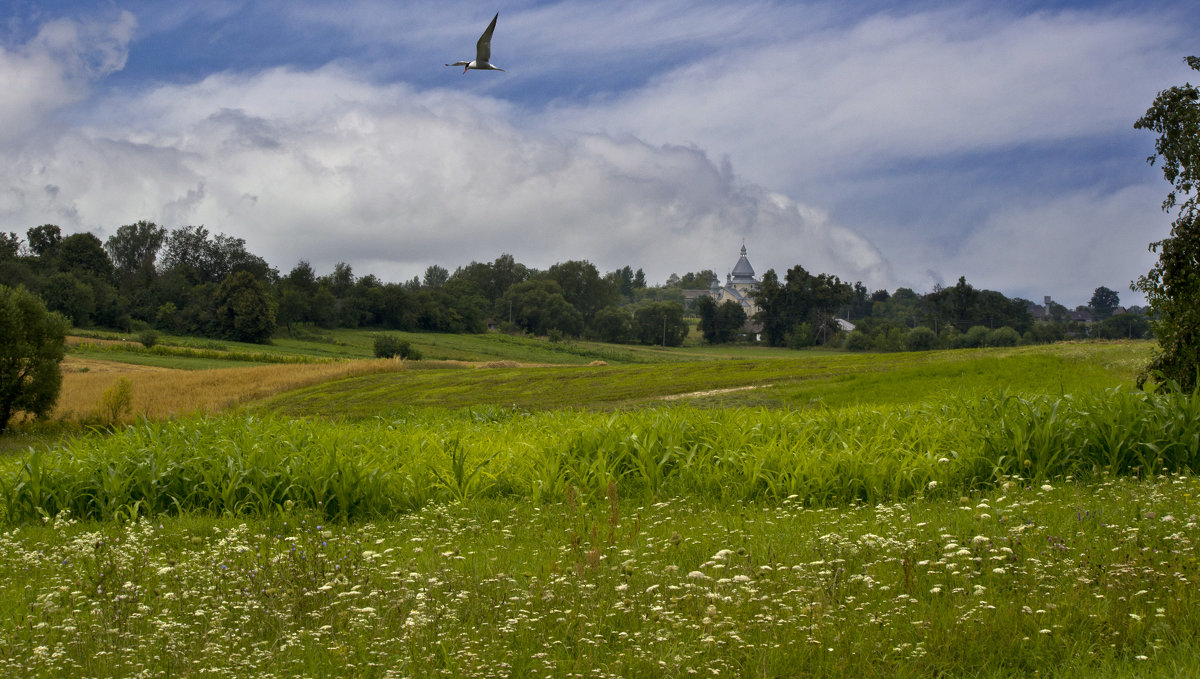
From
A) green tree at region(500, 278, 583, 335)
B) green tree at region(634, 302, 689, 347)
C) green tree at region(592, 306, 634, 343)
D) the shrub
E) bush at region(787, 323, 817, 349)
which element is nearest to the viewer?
the shrub

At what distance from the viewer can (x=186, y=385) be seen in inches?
1607

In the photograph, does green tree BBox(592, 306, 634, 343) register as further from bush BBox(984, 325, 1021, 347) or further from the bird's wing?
the bird's wing

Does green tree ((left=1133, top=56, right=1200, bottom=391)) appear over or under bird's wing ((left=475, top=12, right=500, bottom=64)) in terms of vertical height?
under

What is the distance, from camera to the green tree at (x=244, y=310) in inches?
3492

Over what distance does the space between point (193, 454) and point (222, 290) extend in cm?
9251

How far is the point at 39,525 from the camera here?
7.51 metres

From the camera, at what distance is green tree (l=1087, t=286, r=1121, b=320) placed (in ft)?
341

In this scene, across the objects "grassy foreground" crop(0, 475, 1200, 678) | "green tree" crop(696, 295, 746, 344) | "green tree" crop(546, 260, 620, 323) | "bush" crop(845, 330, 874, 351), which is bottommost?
"grassy foreground" crop(0, 475, 1200, 678)

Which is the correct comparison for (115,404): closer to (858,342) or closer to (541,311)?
(858,342)

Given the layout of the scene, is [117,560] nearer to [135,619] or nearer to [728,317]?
[135,619]

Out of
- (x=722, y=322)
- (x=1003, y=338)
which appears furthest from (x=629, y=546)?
(x=722, y=322)

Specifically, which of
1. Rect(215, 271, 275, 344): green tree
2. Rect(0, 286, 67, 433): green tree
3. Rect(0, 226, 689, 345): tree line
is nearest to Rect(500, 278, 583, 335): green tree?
Rect(0, 226, 689, 345): tree line

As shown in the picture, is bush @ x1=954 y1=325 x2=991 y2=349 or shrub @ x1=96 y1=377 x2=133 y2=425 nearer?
shrub @ x1=96 y1=377 x2=133 y2=425

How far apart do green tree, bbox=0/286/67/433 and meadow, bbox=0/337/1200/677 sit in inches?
1092
